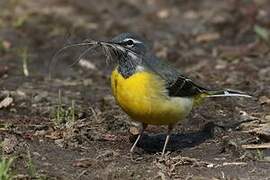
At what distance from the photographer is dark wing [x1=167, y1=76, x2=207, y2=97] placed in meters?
7.19

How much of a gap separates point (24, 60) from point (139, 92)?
12.5 ft

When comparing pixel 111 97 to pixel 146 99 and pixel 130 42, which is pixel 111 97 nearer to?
pixel 130 42

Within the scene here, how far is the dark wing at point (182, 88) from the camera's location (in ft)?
23.6

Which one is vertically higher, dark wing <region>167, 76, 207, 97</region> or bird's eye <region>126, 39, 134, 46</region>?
bird's eye <region>126, 39, 134, 46</region>

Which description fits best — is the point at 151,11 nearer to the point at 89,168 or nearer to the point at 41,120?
the point at 41,120

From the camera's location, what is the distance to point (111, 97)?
9242 mm

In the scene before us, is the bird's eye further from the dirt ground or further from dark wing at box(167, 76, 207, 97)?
the dirt ground

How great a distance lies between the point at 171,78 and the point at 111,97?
2131mm

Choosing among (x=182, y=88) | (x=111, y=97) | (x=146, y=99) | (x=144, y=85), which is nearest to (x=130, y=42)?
(x=144, y=85)

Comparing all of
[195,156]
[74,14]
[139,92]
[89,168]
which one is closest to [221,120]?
[195,156]

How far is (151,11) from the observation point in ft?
46.3

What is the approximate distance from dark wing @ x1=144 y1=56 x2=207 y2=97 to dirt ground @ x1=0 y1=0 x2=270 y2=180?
615 mm

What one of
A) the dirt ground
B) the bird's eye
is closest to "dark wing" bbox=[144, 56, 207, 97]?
the bird's eye

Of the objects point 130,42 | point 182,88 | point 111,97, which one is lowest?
point 111,97
